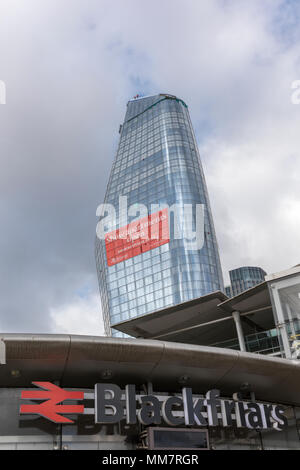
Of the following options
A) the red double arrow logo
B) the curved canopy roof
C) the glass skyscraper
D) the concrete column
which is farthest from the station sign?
the glass skyscraper

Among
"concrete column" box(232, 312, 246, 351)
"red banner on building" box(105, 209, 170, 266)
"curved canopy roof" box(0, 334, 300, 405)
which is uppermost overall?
"red banner on building" box(105, 209, 170, 266)

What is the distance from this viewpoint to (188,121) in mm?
181500

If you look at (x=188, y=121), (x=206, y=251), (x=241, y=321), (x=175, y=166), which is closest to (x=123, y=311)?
(x=206, y=251)

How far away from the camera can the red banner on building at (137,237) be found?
157m

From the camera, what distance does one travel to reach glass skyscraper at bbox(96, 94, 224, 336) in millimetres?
149250

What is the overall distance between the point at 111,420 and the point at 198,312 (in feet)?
92.0

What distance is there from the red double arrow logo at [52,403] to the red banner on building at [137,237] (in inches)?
5318

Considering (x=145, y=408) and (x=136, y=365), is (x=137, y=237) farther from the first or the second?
(x=145, y=408)

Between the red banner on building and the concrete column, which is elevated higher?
the red banner on building

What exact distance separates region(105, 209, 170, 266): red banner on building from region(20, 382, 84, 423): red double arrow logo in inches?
5318

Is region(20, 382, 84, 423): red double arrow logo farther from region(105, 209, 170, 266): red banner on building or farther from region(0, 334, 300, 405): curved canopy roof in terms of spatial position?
region(105, 209, 170, 266): red banner on building

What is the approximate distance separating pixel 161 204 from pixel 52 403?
141m

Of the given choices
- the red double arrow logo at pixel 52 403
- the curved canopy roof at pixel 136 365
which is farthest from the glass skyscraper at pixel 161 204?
the red double arrow logo at pixel 52 403

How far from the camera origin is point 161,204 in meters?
158
